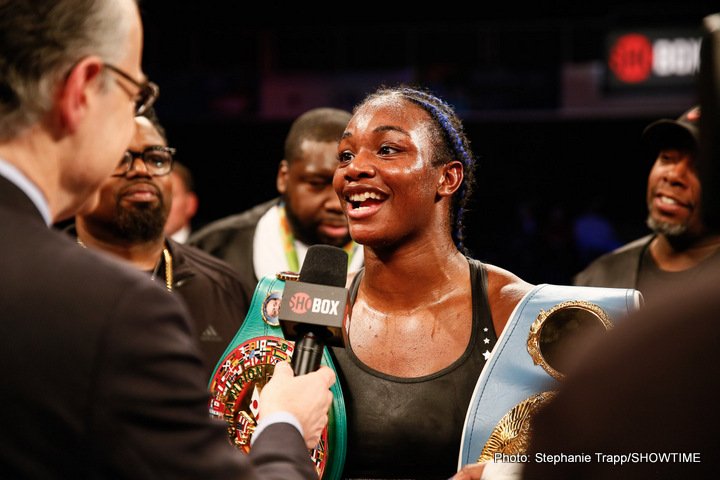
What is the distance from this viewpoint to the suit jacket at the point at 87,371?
2.67 feet

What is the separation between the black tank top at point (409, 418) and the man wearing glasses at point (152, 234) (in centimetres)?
99

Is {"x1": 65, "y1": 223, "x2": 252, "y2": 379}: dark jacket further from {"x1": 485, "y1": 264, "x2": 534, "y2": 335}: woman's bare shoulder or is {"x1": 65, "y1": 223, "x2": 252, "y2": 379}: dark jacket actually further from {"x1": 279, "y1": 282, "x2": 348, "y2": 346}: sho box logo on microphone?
{"x1": 279, "y1": 282, "x2": 348, "y2": 346}: sho box logo on microphone

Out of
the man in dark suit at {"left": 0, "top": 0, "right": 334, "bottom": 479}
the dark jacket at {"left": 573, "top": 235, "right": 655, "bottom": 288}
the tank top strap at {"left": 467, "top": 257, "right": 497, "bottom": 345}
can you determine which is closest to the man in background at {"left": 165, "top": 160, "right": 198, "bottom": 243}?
the dark jacket at {"left": 573, "top": 235, "right": 655, "bottom": 288}

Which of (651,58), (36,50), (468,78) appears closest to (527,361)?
(36,50)

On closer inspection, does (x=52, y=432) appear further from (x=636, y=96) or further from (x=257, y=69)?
(x=257, y=69)

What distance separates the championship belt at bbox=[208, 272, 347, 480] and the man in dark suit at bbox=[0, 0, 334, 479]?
61 centimetres

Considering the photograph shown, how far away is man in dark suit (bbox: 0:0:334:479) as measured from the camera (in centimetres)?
81

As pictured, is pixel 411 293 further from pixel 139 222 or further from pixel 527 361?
pixel 139 222

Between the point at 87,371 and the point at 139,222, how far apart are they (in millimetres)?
1844

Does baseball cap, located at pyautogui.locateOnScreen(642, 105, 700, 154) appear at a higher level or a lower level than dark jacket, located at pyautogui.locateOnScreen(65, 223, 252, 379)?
higher

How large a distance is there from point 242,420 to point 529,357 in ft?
1.85

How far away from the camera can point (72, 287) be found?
2.74 feet

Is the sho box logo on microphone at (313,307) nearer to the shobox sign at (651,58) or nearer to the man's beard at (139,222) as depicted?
the man's beard at (139,222)

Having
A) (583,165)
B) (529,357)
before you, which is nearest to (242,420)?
(529,357)
